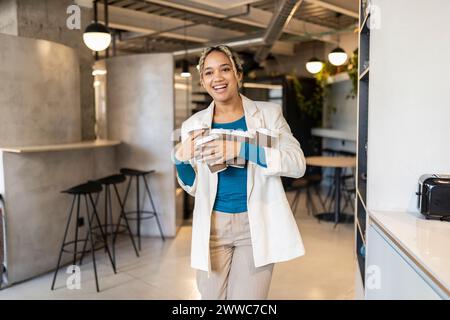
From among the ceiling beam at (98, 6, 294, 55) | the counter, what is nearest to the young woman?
the counter

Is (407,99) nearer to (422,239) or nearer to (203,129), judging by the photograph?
(422,239)

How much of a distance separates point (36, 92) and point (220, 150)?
2.94 meters

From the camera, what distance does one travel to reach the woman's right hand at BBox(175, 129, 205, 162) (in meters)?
1.52

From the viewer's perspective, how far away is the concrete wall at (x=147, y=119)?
501 cm

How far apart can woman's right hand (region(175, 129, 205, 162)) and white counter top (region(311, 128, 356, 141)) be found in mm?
6295

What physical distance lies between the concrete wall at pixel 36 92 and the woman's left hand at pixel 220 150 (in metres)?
2.80

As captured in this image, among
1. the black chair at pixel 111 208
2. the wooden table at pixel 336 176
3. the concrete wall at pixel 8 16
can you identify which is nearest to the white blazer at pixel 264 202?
the black chair at pixel 111 208

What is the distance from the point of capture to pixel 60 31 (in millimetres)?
4602

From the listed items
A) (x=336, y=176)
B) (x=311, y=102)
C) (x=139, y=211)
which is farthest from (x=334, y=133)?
(x=139, y=211)

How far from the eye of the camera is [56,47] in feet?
13.1

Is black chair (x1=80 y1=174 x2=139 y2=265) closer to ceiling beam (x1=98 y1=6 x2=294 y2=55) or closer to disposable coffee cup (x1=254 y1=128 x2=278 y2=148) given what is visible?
disposable coffee cup (x1=254 y1=128 x2=278 y2=148)

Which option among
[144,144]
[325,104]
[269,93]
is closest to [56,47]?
[144,144]

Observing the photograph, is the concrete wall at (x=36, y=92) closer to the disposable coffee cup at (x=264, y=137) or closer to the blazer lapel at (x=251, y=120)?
the blazer lapel at (x=251, y=120)

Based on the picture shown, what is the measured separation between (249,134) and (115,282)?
2758 mm
